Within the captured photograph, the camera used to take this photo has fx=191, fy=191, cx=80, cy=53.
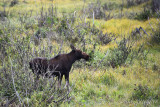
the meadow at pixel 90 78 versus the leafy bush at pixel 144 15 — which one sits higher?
the leafy bush at pixel 144 15

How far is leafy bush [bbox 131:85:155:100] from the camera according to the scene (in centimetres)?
525

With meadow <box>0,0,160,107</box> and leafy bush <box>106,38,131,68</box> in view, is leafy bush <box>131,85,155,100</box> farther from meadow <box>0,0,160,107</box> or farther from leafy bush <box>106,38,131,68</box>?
leafy bush <box>106,38,131,68</box>

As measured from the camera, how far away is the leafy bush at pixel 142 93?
5.25 meters

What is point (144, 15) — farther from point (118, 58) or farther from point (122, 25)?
point (118, 58)

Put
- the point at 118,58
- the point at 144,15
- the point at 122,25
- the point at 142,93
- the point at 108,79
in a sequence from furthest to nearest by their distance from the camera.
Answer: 1. the point at 144,15
2. the point at 122,25
3. the point at 118,58
4. the point at 108,79
5. the point at 142,93

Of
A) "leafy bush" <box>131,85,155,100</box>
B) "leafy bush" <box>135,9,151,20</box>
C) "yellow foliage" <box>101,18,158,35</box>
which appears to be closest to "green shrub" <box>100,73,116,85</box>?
"leafy bush" <box>131,85,155,100</box>

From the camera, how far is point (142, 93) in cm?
532

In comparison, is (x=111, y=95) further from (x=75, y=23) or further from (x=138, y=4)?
(x=138, y=4)

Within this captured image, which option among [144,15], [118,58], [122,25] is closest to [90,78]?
[118,58]

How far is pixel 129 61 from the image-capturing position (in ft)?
25.1

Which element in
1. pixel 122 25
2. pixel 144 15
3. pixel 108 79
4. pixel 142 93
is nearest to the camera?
pixel 142 93

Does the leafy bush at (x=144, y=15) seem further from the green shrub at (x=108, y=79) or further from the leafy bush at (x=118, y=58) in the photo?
the green shrub at (x=108, y=79)

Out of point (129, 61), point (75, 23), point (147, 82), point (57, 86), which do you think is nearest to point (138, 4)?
point (75, 23)

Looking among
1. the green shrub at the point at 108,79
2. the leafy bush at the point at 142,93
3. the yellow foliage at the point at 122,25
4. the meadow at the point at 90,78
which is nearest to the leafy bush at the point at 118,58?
the meadow at the point at 90,78
